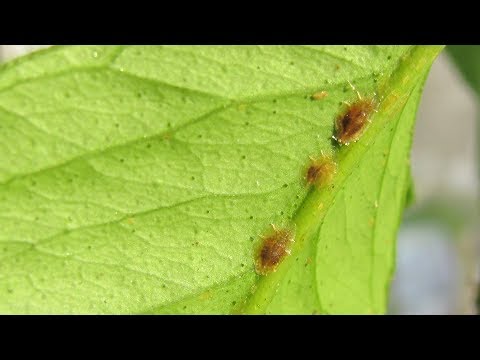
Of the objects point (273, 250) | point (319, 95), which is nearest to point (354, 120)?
point (319, 95)

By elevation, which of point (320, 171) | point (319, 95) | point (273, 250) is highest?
point (319, 95)

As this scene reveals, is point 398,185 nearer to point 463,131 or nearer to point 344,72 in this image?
point 344,72

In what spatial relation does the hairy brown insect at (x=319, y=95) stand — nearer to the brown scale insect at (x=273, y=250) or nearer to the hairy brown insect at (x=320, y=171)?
the hairy brown insect at (x=320, y=171)

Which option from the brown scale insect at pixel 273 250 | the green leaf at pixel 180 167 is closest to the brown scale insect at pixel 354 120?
the green leaf at pixel 180 167

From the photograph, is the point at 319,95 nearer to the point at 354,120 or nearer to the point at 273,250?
the point at 354,120

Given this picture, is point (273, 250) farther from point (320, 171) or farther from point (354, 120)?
point (354, 120)

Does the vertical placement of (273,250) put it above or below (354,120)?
below
